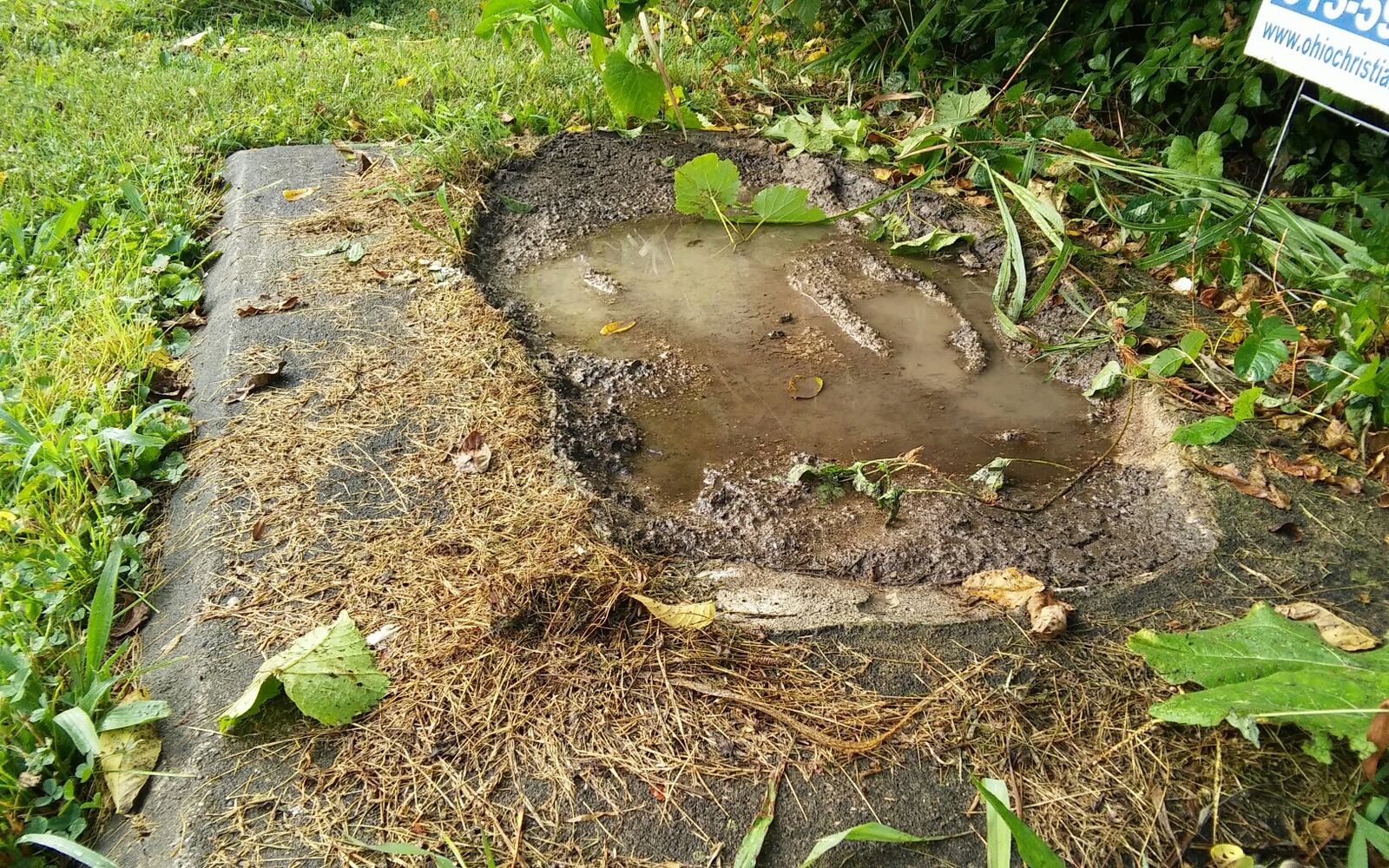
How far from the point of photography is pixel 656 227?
3561 millimetres

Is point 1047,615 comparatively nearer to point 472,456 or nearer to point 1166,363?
point 1166,363

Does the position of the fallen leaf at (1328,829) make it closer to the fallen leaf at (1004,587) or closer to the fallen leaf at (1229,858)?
the fallen leaf at (1229,858)

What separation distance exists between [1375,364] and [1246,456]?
40 centimetres

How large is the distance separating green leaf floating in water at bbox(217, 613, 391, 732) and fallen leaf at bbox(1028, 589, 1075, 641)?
1346 mm

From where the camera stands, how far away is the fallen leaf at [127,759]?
167 cm

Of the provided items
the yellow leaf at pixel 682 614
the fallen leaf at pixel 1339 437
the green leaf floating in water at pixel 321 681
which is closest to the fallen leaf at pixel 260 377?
the green leaf floating in water at pixel 321 681

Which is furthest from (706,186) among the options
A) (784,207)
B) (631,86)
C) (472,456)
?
(472,456)

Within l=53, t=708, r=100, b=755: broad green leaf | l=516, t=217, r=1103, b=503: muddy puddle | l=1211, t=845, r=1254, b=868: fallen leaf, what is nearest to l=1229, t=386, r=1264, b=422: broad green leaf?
l=516, t=217, r=1103, b=503: muddy puddle

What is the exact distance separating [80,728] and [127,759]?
0.10 metres

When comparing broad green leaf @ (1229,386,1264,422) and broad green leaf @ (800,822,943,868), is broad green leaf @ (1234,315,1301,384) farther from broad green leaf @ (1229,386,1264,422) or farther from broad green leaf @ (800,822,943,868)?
broad green leaf @ (800,822,943,868)

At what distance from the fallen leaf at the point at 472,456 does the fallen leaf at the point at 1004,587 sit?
1.22 m

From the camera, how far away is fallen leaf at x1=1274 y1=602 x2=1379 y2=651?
6.16 feet

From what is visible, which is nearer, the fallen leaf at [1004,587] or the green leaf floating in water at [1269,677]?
the green leaf floating in water at [1269,677]

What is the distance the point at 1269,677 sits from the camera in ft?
5.58
